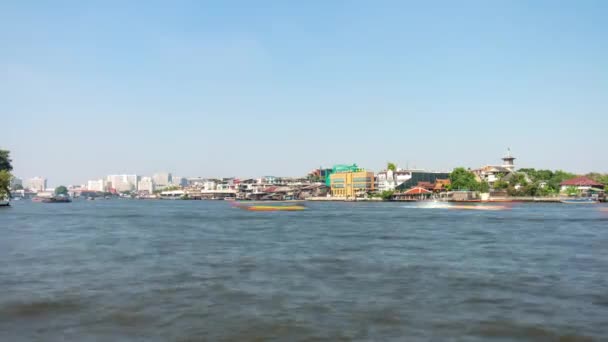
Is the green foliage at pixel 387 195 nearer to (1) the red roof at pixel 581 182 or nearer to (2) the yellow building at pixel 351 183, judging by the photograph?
→ (2) the yellow building at pixel 351 183

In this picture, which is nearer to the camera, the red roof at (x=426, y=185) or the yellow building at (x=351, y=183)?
the red roof at (x=426, y=185)

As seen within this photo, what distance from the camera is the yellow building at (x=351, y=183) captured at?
4611 inches

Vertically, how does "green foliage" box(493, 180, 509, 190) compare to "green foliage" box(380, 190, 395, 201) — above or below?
above

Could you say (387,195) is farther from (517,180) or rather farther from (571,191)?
(571,191)

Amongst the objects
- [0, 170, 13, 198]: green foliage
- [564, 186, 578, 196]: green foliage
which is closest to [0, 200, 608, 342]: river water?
[0, 170, 13, 198]: green foliage

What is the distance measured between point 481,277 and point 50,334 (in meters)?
9.30

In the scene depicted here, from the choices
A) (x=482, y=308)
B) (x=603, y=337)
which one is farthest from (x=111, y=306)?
(x=603, y=337)

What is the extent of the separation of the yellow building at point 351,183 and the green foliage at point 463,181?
80.6 feet

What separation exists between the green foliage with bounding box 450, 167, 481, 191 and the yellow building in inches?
968

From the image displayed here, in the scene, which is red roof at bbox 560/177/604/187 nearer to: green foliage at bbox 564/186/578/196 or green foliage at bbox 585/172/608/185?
green foliage at bbox 585/172/608/185

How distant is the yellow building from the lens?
11712 cm

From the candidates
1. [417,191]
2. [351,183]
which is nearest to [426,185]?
[417,191]

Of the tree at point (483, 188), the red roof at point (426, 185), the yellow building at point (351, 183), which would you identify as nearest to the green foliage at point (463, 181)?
the tree at point (483, 188)

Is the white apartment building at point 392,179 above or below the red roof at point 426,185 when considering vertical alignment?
above
